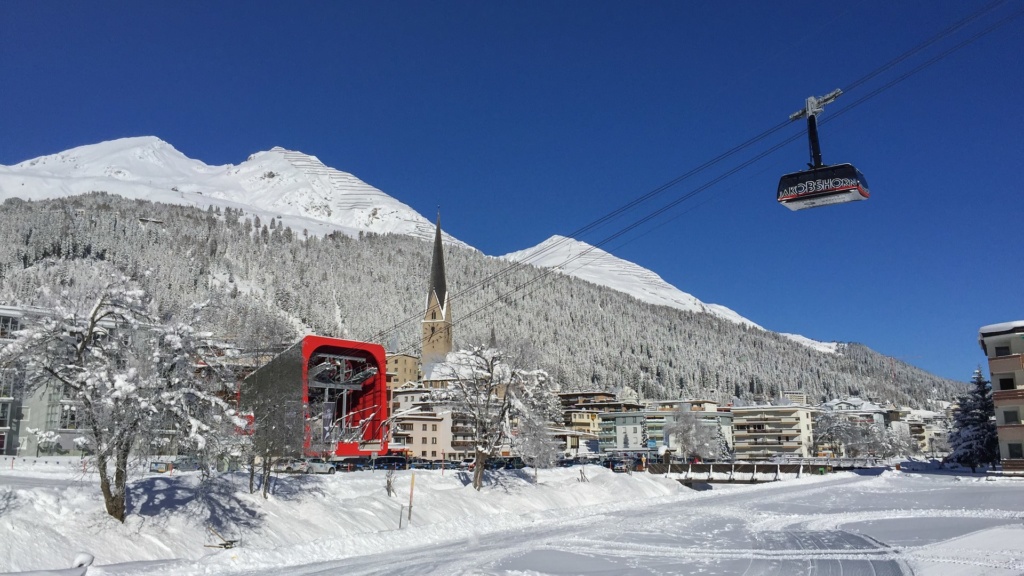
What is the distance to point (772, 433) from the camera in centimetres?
15750

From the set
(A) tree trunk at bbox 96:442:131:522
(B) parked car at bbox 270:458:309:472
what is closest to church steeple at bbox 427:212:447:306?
(B) parked car at bbox 270:458:309:472

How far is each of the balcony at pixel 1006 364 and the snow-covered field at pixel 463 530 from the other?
843 inches

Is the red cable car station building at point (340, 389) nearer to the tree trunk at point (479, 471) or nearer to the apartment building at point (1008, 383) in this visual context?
Answer: the tree trunk at point (479, 471)

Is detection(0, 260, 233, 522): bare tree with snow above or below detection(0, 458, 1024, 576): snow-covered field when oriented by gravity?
above

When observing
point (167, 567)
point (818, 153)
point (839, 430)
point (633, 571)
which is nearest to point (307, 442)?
point (167, 567)

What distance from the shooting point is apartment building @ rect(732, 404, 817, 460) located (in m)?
156

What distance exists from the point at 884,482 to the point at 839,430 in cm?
8433

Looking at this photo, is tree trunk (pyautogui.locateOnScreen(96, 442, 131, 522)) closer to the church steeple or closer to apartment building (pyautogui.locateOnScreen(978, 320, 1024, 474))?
apartment building (pyautogui.locateOnScreen(978, 320, 1024, 474))

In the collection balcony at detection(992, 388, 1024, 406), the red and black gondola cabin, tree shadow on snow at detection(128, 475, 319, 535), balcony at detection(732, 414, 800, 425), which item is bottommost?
tree shadow on snow at detection(128, 475, 319, 535)

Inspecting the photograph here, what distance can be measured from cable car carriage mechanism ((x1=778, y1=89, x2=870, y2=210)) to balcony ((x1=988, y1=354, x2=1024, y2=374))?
65151 mm

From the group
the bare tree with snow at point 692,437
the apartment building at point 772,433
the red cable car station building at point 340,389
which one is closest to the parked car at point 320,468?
the red cable car station building at point 340,389

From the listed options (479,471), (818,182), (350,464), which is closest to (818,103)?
(818,182)

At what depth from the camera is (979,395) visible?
3324 inches

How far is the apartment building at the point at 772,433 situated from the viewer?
155625 millimetres
